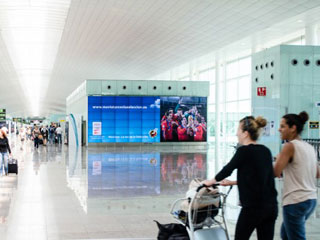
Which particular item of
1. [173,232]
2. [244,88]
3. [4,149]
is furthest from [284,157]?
[244,88]

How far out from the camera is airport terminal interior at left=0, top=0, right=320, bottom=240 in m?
7.23

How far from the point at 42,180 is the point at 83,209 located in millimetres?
4986

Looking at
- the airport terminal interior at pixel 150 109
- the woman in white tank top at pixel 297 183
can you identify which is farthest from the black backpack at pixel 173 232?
the woman in white tank top at pixel 297 183

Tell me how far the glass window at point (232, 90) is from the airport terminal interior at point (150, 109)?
0.09 m

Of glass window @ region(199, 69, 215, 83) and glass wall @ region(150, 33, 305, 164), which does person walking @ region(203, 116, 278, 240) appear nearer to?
glass wall @ region(150, 33, 305, 164)

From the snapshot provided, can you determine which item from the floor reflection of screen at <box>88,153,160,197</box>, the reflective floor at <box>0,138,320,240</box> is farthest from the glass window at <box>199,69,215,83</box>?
the reflective floor at <box>0,138,320,240</box>

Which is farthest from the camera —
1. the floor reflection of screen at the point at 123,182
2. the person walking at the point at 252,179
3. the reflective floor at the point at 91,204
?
the floor reflection of screen at the point at 123,182

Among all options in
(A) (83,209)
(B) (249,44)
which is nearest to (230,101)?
(B) (249,44)

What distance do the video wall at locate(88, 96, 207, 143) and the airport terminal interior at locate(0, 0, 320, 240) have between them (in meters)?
0.07

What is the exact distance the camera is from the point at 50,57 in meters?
47.4

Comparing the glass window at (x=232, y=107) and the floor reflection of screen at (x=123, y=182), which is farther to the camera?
the glass window at (x=232, y=107)

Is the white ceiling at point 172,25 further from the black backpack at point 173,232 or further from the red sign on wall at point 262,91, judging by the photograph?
the black backpack at point 173,232

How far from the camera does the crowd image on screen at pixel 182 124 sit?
3366 cm

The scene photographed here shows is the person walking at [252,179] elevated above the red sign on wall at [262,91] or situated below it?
below
